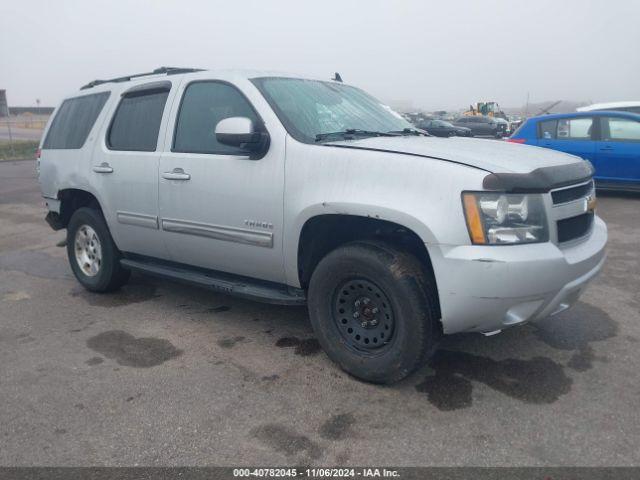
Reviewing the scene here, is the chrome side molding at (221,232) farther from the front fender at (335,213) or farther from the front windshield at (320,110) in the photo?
the front windshield at (320,110)

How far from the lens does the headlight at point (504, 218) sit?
2752mm

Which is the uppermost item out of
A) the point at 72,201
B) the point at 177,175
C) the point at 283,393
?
the point at 177,175

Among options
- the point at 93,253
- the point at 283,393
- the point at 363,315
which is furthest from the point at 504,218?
the point at 93,253

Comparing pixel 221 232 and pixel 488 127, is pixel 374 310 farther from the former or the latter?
pixel 488 127

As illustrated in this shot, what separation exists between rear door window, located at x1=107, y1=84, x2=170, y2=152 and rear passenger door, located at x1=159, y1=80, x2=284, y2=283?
24cm

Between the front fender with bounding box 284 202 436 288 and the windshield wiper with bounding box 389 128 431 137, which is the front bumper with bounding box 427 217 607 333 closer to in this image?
the front fender with bounding box 284 202 436 288

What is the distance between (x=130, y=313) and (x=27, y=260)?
265 cm

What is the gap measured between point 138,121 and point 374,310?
8.41 feet

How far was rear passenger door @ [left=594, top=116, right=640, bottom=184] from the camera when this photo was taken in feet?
29.1

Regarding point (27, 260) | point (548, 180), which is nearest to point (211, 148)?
point (548, 180)

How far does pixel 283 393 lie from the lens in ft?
10.4

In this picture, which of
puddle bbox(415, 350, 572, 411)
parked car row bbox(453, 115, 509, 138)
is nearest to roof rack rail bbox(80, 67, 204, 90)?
puddle bbox(415, 350, 572, 411)

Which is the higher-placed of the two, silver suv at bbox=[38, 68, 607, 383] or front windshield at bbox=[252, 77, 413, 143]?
front windshield at bbox=[252, 77, 413, 143]

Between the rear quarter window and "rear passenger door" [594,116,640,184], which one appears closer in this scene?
"rear passenger door" [594,116,640,184]
